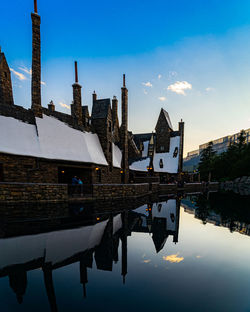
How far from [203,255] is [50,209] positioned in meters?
9.12

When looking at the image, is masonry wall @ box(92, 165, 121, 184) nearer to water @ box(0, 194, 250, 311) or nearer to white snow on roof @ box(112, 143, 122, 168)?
white snow on roof @ box(112, 143, 122, 168)

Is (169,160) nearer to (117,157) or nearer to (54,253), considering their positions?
(117,157)

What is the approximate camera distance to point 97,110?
22.4 m

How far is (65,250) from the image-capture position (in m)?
5.12

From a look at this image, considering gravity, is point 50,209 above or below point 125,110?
below

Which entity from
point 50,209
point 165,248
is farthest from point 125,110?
point 165,248

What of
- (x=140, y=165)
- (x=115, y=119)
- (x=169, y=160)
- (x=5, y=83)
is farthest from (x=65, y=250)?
(x=169, y=160)

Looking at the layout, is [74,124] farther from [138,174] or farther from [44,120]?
[138,174]

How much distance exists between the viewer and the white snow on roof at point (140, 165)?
29553 millimetres

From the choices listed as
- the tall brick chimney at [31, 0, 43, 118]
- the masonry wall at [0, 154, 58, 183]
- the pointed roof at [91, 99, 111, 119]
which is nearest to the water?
the masonry wall at [0, 154, 58, 183]

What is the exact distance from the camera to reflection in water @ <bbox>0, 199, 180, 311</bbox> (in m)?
3.83

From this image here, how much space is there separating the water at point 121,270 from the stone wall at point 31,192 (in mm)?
4175

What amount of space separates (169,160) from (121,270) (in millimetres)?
35776

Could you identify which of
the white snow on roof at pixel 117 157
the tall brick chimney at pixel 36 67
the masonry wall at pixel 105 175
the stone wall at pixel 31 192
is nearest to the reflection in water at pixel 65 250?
the stone wall at pixel 31 192
